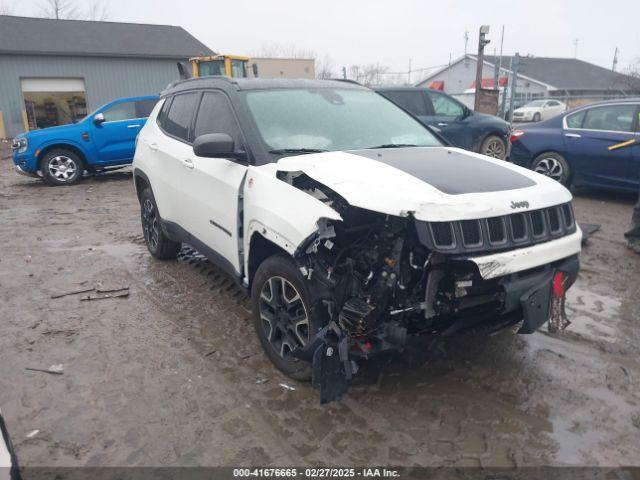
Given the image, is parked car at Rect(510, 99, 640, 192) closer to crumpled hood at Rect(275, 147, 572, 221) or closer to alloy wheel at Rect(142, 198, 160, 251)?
crumpled hood at Rect(275, 147, 572, 221)

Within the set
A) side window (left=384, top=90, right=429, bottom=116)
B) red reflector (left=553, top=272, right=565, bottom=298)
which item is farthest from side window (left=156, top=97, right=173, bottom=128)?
side window (left=384, top=90, right=429, bottom=116)

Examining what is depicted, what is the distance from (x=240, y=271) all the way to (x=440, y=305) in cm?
153

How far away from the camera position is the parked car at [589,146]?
7586mm

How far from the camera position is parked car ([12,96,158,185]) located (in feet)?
36.1

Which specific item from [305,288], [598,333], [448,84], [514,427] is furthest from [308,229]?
[448,84]

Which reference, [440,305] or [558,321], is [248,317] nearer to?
[440,305]

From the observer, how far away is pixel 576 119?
8406 millimetres

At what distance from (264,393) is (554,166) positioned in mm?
7106

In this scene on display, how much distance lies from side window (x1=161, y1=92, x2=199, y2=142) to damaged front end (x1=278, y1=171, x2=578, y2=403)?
221 cm

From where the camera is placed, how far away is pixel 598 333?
13.1 feet

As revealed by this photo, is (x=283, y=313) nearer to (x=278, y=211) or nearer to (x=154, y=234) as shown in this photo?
(x=278, y=211)

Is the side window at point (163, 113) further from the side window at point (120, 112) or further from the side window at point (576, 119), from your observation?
the side window at point (120, 112)

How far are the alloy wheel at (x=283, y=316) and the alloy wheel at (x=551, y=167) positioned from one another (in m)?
6.66

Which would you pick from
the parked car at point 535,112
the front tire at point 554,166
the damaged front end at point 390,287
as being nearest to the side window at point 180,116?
the damaged front end at point 390,287
